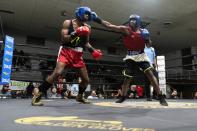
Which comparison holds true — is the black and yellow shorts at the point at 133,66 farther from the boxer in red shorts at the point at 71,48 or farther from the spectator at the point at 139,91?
the spectator at the point at 139,91

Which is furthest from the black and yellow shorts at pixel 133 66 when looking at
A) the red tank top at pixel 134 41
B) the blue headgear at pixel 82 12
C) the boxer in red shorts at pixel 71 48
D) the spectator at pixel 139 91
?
the spectator at pixel 139 91

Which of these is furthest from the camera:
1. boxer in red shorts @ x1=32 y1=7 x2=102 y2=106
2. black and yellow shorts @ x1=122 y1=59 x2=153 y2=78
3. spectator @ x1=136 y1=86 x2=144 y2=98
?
spectator @ x1=136 y1=86 x2=144 y2=98

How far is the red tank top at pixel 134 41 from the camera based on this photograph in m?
3.05

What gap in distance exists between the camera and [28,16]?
9375 millimetres

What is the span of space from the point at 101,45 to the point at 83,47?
34.7 feet

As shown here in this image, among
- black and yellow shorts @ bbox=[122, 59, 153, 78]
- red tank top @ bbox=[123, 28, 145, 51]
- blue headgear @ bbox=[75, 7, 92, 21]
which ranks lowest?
black and yellow shorts @ bbox=[122, 59, 153, 78]

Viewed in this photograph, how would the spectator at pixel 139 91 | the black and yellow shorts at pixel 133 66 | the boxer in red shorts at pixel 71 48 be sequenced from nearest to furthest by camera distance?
the boxer in red shorts at pixel 71 48
the black and yellow shorts at pixel 133 66
the spectator at pixel 139 91

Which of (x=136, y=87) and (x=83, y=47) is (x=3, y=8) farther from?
(x=83, y=47)

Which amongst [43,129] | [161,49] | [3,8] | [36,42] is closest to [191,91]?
[161,49]

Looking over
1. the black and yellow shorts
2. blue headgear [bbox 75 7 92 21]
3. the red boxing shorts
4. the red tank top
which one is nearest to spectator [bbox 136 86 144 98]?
the black and yellow shorts

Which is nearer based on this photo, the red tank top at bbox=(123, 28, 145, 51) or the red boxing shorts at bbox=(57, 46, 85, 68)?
the red boxing shorts at bbox=(57, 46, 85, 68)

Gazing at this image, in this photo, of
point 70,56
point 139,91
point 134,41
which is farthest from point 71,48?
point 139,91

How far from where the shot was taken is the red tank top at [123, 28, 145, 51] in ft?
10.00

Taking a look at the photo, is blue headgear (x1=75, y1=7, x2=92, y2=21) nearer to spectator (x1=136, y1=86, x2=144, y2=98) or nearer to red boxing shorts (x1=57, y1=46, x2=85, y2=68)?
red boxing shorts (x1=57, y1=46, x2=85, y2=68)
